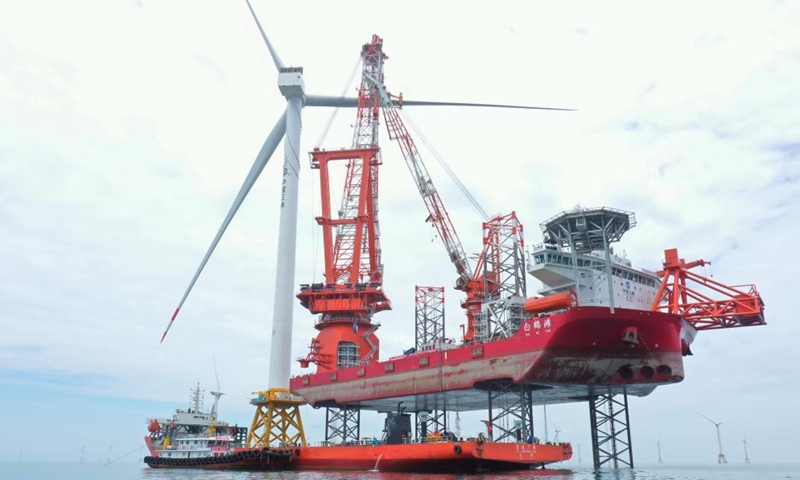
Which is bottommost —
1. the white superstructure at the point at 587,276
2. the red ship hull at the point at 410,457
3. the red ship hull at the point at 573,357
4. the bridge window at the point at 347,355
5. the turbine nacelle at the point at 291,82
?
the red ship hull at the point at 410,457

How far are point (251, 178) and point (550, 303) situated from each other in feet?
92.2

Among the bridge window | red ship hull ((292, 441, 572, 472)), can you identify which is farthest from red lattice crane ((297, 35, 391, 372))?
red ship hull ((292, 441, 572, 472))

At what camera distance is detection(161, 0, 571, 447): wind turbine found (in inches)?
1885

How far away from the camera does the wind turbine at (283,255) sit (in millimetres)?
47875

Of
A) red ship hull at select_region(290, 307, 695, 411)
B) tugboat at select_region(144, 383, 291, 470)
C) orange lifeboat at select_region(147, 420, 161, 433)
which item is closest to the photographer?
red ship hull at select_region(290, 307, 695, 411)

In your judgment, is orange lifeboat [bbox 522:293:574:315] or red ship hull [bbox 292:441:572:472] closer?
red ship hull [bbox 292:441:572:472]

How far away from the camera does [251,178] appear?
51.1 meters

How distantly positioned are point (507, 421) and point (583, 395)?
7.60 metres

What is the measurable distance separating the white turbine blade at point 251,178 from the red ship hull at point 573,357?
63.8 feet

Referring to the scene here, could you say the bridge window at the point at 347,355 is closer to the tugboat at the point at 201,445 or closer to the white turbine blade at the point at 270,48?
the tugboat at the point at 201,445

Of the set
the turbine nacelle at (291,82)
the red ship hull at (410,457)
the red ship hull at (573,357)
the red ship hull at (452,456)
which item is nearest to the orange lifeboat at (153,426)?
the red ship hull at (410,457)

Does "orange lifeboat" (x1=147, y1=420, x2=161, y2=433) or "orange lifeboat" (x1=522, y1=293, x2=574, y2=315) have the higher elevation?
"orange lifeboat" (x1=522, y1=293, x2=574, y2=315)

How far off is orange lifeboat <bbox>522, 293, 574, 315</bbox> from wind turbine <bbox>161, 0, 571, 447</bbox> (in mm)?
19685

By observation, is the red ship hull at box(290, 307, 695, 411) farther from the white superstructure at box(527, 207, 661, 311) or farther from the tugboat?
the tugboat
